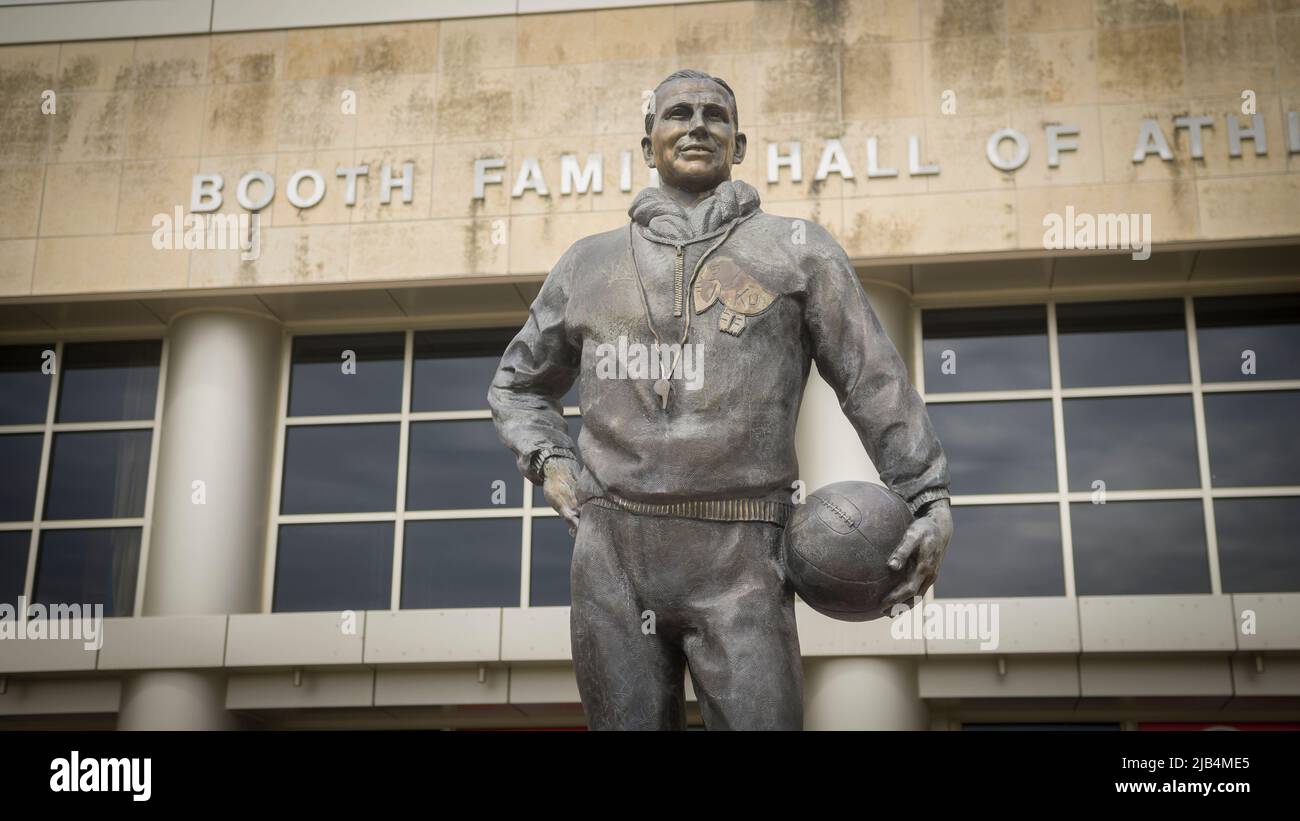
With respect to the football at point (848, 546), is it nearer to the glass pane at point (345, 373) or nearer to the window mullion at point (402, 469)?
the window mullion at point (402, 469)

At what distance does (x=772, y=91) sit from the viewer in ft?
61.2

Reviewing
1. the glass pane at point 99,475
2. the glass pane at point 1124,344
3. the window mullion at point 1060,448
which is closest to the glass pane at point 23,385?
the glass pane at point 99,475

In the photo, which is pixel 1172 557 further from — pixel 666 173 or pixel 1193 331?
pixel 666 173

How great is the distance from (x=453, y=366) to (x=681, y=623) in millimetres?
15809

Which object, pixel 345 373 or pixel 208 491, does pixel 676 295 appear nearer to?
pixel 208 491

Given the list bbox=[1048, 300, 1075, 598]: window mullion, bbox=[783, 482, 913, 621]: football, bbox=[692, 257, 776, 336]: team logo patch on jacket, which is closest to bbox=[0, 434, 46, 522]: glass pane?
bbox=[1048, 300, 1075, 598]: window mullion

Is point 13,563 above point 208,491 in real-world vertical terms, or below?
below

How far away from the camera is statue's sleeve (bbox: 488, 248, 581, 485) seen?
234 inches

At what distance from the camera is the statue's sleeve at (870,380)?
5.39 m

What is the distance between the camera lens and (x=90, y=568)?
67.4ft

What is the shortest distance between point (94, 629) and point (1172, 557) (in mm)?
13542

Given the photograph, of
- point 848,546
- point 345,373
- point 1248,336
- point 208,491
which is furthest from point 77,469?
point 848,546

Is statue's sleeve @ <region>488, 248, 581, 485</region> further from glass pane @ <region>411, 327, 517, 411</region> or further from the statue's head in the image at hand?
glass pane @ <region>411, 327, 517, 411</region>
